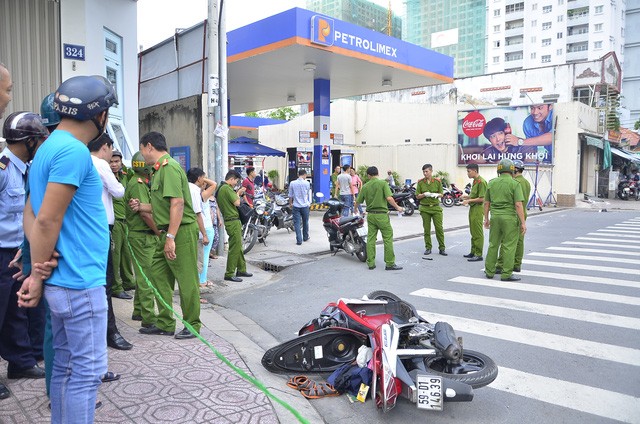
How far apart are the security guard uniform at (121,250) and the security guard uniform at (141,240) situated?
74 centimetres

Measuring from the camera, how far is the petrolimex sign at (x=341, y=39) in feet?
42.3

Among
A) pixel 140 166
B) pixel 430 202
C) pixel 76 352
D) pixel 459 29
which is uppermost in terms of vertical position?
pixel 459 29

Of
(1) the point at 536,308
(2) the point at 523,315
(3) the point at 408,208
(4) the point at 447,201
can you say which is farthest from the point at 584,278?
(4) the point at 447,201

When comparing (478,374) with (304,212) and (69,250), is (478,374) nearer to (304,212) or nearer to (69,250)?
(69,250)

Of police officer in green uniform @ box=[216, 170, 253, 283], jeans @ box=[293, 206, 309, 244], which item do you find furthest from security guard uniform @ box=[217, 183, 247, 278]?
jeans @ box=[293, 206, 309, 244]

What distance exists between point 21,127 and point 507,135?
2421 centimetres

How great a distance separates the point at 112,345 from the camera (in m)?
4.46

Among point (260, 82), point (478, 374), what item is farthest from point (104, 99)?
point (260, 82)

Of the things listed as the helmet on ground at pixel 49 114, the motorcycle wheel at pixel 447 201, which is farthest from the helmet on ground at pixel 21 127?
the motorcycle wheel at pixel 447 201

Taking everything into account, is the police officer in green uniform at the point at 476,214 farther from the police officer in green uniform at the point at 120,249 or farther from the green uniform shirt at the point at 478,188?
the police officer in green uniform at the point at 120,249

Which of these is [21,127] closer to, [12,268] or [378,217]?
[12,268]

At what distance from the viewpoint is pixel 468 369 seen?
3.79 meters

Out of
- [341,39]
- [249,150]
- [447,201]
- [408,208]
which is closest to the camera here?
[341,39]

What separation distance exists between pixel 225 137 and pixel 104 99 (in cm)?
739
